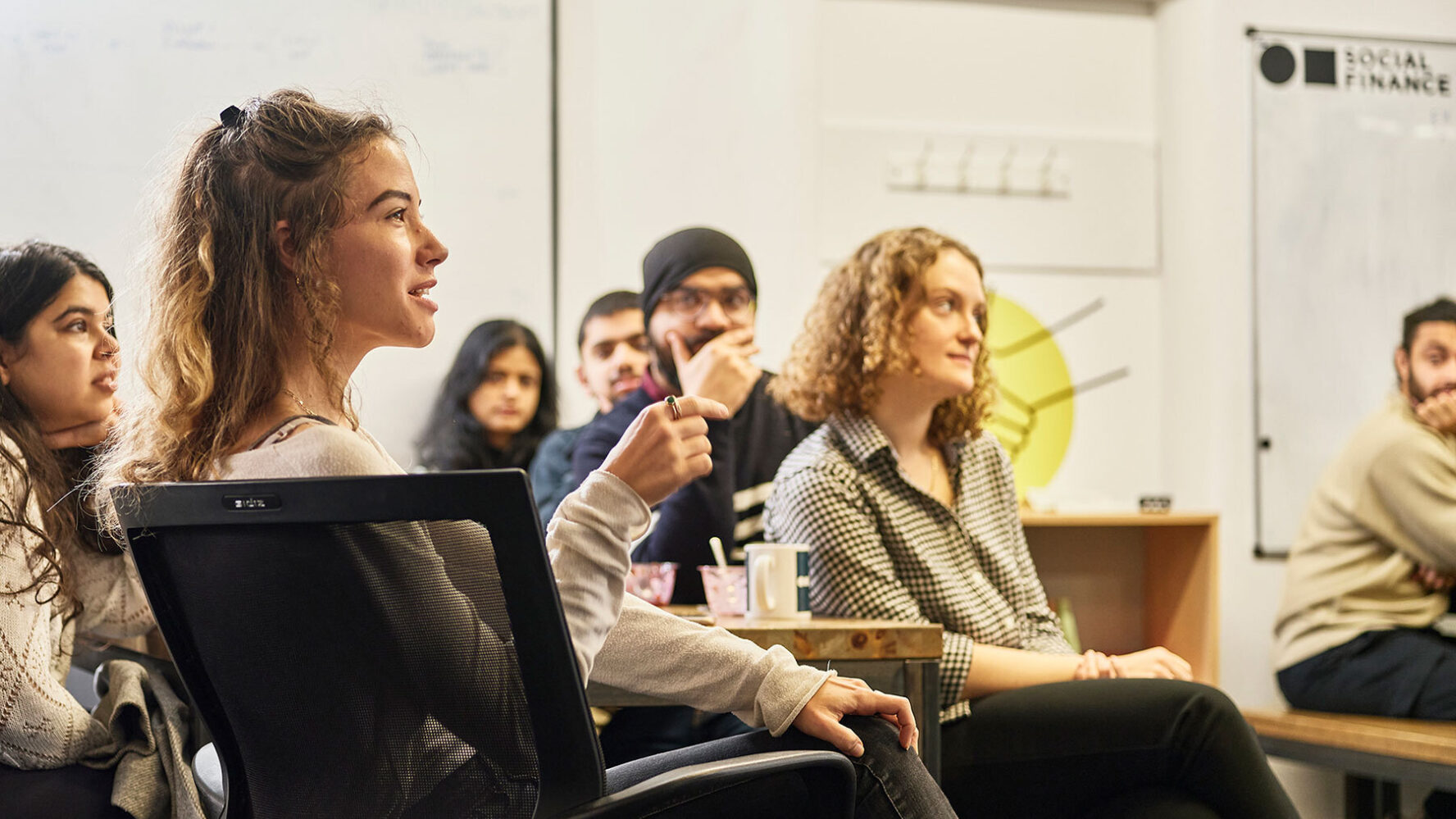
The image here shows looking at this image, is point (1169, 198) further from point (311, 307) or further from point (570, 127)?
point (311, 307)

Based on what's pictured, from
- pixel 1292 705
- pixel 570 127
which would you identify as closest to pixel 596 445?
pixel 570 127

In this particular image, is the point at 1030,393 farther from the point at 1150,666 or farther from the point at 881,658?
the point at 881,658

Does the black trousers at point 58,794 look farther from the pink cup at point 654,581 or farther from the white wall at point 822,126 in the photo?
the white wall at point 822,126

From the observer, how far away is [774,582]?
5.41ft

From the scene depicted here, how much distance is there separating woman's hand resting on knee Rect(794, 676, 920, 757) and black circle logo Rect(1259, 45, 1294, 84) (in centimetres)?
305

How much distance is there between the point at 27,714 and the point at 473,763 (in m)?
0.76

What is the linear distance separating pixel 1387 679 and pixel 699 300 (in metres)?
1.85

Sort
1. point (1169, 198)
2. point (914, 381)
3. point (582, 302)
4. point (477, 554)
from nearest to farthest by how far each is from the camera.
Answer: point (477, 554) < point (914, 381) < point (582, 302) < point (1169, 198)

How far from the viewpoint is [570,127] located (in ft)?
11.0

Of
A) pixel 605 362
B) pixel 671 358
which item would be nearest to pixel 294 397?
pixel 671 358

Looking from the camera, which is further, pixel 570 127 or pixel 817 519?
pixel 570 127

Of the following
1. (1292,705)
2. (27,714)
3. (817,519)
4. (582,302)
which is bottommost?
(1292,705)

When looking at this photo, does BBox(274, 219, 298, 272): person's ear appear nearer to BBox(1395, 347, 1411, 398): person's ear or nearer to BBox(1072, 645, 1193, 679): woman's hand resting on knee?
BBox(1072, 645, 1193, 679): woman's hand resting on knee

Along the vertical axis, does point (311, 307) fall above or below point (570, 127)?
below
